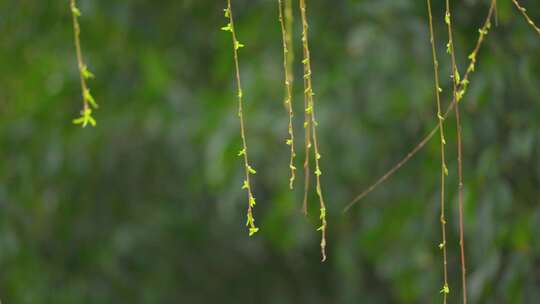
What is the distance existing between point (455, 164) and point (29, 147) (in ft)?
4.92

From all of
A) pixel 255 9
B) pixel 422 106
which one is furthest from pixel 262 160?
pixel 422 106

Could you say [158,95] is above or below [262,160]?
above

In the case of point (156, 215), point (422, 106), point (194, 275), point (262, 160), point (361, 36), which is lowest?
point (194, 275)

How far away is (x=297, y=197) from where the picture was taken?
268 centimetres

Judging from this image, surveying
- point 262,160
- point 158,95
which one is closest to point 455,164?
point 262,160

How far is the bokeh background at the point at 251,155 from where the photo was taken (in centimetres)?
229

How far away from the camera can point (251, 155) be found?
2.84 metres

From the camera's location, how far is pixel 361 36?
248cm

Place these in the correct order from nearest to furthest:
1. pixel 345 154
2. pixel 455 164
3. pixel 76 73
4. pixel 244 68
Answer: pixel 455 164 < pixel 345 154 < pixel 244 68 < pixel 76 73

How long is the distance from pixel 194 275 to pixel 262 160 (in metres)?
0.71

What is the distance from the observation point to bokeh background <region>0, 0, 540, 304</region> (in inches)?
90.1

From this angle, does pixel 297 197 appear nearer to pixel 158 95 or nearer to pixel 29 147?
pixel 158 95

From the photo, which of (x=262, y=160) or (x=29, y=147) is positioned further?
(x=29, y=147)

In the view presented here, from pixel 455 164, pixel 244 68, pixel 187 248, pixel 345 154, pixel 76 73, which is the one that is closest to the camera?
pixel 455 164
